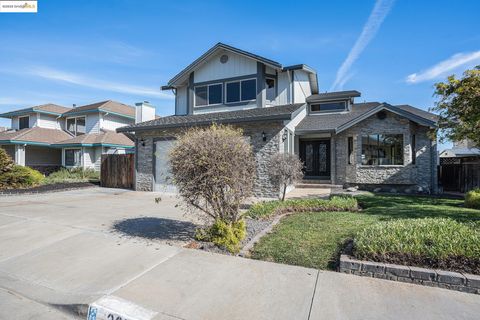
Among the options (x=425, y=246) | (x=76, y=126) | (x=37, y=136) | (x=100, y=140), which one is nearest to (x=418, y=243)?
(x=425, y=246)

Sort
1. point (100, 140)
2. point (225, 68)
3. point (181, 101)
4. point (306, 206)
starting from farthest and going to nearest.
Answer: point (100, 140) → point (181, 101) → point (225, 68) → point (306, 206)

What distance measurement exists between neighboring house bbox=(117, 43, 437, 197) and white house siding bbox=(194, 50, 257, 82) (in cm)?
6

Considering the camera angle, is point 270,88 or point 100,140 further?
point 100,140

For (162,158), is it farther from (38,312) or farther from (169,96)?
(38,312)

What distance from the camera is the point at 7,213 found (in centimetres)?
804

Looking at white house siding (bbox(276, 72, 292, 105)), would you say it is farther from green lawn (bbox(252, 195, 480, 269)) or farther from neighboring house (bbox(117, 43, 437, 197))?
green lawn (bbox(252, 195, 480, 269))

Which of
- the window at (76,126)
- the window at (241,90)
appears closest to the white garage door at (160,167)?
the window at (241,90)

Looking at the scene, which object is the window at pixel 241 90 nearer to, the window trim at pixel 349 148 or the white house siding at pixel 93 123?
the window trim at pixel 349 148

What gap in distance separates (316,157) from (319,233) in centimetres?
1118

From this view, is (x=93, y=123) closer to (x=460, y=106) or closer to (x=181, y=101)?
(x=181, y=101)

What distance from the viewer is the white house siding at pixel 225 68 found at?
575 inches

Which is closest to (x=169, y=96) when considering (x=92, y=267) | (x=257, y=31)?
(x=257, y=31)

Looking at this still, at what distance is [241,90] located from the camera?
48.5 feet

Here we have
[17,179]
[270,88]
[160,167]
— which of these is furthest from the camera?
[270,88]
